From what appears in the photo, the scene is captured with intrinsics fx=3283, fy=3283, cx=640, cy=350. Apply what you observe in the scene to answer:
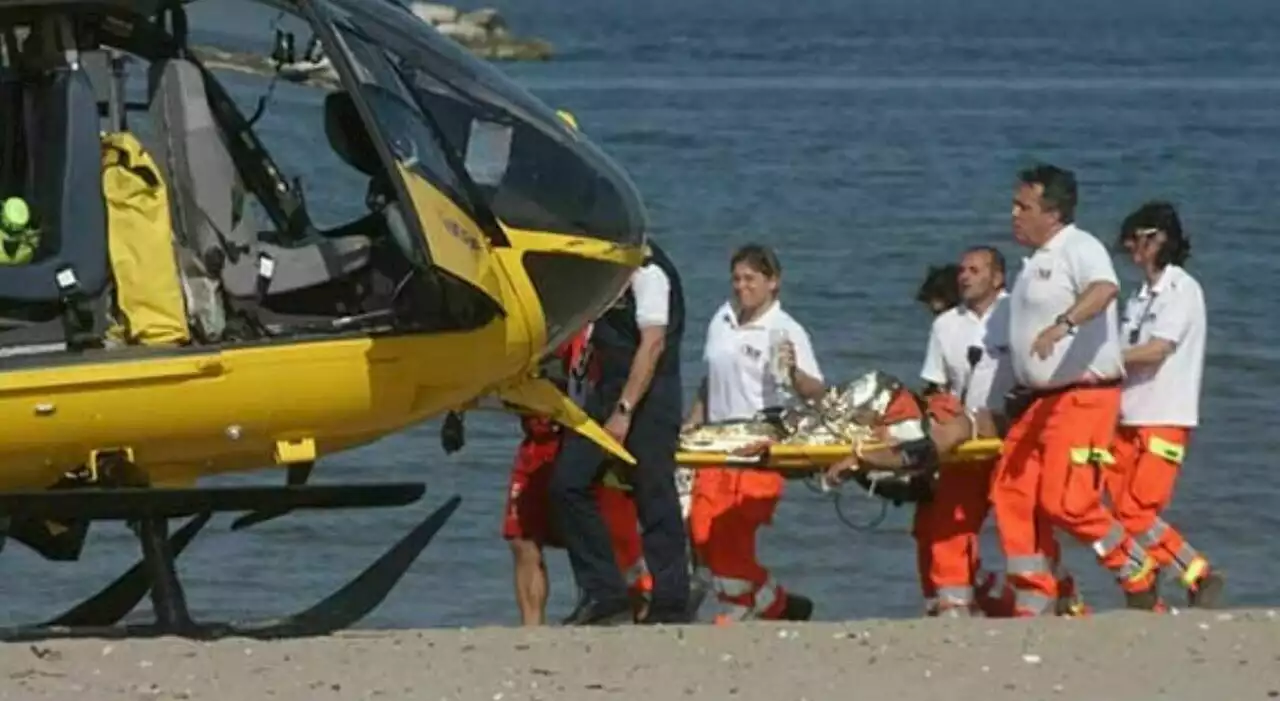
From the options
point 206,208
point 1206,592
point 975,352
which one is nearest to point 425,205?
point 206,208

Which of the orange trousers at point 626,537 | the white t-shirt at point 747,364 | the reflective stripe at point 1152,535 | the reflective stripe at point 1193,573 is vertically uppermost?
the white t-shirt at point 747,364

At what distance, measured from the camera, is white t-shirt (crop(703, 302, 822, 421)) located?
11.6m

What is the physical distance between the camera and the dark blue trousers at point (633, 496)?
1105 centimetres

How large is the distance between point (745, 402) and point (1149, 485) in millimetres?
1449

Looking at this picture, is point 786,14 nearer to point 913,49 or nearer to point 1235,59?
point 913,49

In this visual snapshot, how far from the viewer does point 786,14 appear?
4970 inches

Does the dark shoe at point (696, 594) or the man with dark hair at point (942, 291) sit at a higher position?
the man with dark hair at point (942, 291)

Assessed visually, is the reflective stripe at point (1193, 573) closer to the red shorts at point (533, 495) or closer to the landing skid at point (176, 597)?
the red shorts at point (533, 495)

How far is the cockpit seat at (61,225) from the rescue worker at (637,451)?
2255 mm

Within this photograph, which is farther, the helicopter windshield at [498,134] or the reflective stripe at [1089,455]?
the reflective stripe at [1089,455]

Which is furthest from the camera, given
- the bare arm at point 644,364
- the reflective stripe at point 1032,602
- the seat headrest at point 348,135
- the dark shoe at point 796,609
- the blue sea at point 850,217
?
the blue sea at point 850,217

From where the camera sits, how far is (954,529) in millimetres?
11352

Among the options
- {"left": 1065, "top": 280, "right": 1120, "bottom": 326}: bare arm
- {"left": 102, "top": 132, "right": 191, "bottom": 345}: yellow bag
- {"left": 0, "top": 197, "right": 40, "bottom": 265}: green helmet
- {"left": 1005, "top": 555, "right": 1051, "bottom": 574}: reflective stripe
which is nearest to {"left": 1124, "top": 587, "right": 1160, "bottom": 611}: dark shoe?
{"left": 1005, "top": 555, "right": 1051, "bottom": 574}: reflective stripe

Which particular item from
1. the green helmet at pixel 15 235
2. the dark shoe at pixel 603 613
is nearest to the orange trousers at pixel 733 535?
the dark shoe at pixel 603 613
